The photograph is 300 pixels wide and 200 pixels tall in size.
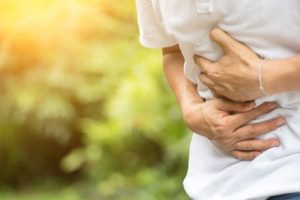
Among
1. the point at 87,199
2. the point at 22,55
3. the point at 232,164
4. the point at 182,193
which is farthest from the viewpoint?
the point at 22,55

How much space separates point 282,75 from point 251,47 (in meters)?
0.10

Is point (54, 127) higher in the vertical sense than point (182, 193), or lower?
lower

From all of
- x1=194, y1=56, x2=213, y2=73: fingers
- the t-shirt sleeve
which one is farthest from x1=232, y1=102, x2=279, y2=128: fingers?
the t-shirt sleeve

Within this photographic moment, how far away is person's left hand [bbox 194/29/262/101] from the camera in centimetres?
199

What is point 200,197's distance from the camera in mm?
2107

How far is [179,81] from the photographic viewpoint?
2.34 meters

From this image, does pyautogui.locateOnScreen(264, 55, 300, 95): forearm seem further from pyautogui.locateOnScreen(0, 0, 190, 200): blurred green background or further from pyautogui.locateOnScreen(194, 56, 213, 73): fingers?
pyautogui.locateOnScreen(0, 0, 190, 200): blurred green background

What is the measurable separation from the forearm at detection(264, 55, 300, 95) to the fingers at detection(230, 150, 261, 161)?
0.45 ft

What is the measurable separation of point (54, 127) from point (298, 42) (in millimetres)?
3889

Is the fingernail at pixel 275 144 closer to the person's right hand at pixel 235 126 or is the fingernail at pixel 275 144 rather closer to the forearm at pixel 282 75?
the person's right hand at pixel 235 126

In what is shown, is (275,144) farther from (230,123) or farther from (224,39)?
(224,39)

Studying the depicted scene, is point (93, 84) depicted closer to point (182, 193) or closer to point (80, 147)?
point (80, 147)

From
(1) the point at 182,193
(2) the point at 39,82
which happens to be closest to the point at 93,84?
(2) the point at 39,82

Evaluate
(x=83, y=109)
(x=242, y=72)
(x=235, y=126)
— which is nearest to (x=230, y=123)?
(x=235, y=126)
